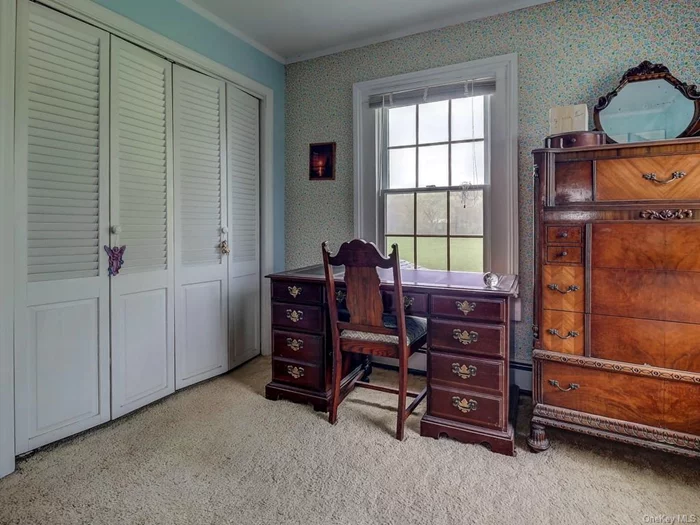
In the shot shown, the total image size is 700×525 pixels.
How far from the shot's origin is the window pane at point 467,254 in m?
2.92

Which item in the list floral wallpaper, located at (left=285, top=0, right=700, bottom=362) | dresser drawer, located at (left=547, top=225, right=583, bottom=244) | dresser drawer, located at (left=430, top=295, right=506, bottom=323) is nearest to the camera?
dresser drawer, located at (left=547, top=225, right=583, bottom=244)

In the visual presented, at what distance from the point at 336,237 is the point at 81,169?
1.88 meters

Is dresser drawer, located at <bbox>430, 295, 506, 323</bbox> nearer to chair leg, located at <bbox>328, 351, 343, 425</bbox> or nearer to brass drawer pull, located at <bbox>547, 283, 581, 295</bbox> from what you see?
brass drawer pull, located at <bbox>547, 283, 581, 295</bbox>

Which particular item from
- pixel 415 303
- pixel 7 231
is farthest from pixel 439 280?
pixel 7 231

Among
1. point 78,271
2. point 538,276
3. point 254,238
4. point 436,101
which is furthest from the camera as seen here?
point 254,238

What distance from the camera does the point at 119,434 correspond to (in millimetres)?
2191

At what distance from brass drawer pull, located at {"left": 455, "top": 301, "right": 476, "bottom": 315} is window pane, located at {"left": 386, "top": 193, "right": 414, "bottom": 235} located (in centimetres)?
116

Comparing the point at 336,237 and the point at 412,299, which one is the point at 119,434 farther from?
the point at 336,237

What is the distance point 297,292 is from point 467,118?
1.79 meters

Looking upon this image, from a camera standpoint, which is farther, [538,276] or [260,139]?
[260,139]

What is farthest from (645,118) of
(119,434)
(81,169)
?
(119,434)

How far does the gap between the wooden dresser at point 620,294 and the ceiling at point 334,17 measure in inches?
59.2

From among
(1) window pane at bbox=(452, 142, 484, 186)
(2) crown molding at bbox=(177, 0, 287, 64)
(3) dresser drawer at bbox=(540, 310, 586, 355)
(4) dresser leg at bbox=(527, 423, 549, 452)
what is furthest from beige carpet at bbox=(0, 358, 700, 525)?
(2) crown molding at bbox=(177, 0, 287, 64)

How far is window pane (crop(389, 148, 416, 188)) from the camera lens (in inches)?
124
